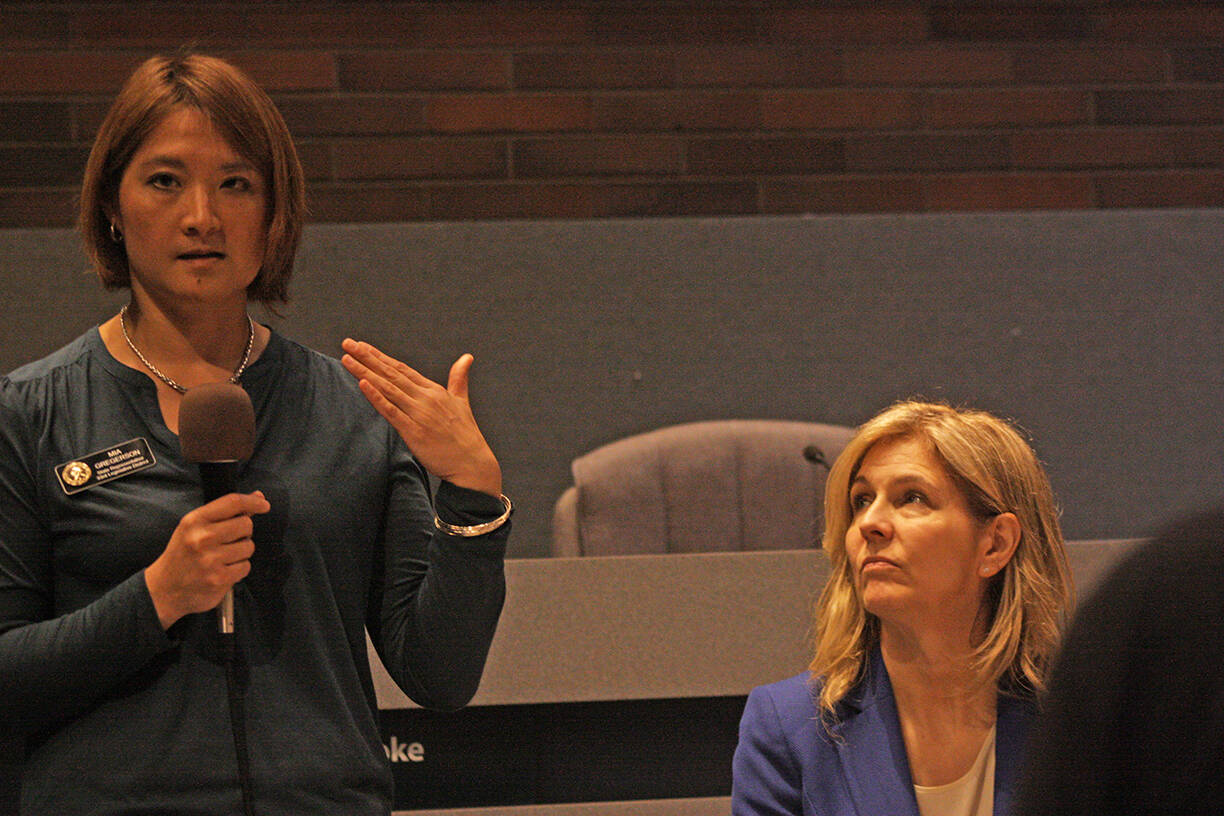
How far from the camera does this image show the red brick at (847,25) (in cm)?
382

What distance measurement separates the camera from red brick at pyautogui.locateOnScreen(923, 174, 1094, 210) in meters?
3.89

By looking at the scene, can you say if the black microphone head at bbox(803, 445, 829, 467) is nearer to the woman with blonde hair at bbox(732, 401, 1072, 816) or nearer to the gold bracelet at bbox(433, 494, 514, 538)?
the woman with blonde hair at bbox(732, 401, 1072, 816)

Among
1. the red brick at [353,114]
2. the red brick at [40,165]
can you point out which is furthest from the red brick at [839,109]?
the red brick at [40,165]

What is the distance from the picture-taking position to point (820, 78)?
384cm

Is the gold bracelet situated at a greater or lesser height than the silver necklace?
lesser

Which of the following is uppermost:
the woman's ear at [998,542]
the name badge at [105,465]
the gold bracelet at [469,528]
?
the name badge at [105,465]

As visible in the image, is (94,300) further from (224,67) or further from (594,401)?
(224,67)

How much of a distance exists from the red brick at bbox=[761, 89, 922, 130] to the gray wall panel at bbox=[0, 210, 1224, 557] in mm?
450

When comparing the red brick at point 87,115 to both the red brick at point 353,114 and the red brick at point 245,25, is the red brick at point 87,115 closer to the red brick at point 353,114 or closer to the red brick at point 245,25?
the red brick at point 245,25

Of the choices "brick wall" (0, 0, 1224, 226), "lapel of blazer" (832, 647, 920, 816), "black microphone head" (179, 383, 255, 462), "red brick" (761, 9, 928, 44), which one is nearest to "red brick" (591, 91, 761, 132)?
"brick wall" (0, 0, 1224, 226)

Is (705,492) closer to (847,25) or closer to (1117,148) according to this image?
(847,25)

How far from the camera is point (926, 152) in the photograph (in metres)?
3.89

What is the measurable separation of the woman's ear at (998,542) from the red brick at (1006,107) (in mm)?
2453

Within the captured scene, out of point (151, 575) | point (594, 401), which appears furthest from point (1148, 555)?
point (594, 401)
